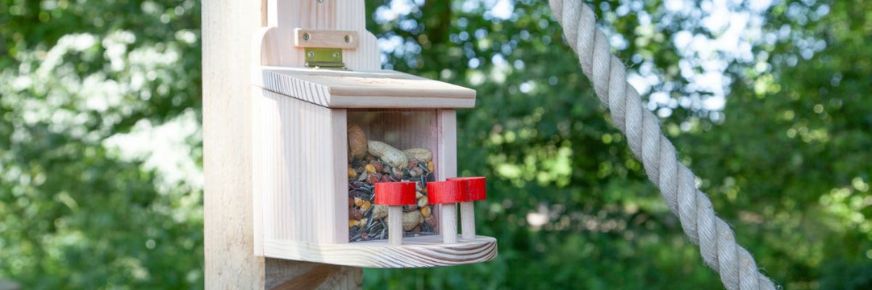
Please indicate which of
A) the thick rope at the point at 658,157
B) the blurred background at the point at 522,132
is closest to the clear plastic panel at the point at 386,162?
the thick rope at the point at 658,157

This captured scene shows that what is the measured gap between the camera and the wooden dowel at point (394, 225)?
1.64 metres

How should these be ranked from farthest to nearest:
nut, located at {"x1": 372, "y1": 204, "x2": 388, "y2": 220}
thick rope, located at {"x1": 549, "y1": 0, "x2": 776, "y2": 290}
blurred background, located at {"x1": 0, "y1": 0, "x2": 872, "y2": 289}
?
blurred background, located at {"x1": 0, "y1": 0, "x2": 872, "y2": 289}
nut, located at {"x1": 372, "y1": 204, "x2": 388, "y2": 220}
thick rope, located at {"x1": 549, "y1": 0, "x2": 776, "y2": 290}

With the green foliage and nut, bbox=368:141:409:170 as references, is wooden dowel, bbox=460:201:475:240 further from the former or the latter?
the green foliage

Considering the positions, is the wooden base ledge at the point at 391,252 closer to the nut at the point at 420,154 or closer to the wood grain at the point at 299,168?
the wood grain at the point at 299,168

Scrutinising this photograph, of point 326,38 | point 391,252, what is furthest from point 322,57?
point 391,252

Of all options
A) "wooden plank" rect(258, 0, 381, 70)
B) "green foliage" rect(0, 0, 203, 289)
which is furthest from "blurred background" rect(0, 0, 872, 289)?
"wooden plank" rect(258, 0, 381, 70)

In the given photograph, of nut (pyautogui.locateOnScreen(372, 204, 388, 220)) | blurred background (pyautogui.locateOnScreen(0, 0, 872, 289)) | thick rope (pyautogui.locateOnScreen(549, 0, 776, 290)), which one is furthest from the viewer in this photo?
blurred background (pyautogui.locateOnScreen(0, 0, 872, 289))

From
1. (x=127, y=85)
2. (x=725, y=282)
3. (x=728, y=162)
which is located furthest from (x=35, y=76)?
(x=725, y=282)

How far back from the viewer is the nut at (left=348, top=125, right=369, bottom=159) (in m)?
1.74

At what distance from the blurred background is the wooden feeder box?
6.99ft

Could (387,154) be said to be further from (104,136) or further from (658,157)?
(104,136)

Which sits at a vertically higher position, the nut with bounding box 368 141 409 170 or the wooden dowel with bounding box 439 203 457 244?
the nut with bounding box 368 141 409 170

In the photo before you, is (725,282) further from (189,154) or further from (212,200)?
(189,154)

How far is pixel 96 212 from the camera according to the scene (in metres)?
4.55
